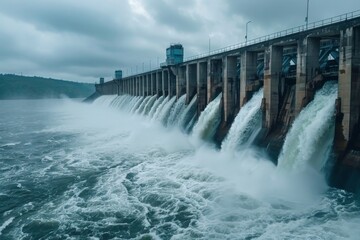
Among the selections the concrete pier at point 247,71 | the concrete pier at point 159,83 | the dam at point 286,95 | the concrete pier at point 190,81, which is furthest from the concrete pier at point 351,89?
the concrete pier at point 159,83

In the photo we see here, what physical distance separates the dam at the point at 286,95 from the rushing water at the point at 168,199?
172cm

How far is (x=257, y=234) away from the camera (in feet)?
41.7

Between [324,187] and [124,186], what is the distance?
11.8 m

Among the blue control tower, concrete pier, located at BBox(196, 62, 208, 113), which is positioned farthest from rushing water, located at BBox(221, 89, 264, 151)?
the blue control tower

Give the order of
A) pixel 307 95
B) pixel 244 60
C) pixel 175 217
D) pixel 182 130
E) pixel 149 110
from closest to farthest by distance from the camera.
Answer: pixel 175 217
pixel 307 95
pixel 244 60
pixel 182 130
pixel 149 110

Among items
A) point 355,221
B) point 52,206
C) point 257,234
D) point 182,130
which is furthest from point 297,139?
point 182,130

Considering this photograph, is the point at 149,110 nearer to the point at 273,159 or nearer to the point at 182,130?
the point at 182,130

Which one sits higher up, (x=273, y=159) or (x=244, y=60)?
(x=244, y=60)

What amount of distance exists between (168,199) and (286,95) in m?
12.7

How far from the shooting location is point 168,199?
675 inches

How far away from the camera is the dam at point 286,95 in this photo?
17.2m

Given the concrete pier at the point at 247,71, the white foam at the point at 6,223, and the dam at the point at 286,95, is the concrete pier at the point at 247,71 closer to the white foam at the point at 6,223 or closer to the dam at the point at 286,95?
the dam at the point at 286,95

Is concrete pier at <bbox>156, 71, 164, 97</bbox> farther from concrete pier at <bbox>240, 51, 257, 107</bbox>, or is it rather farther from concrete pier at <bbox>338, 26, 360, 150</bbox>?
concrete pier at <bbox>338, 26, 360, 150</bbox>

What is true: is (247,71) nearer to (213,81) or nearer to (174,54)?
(213,81)
